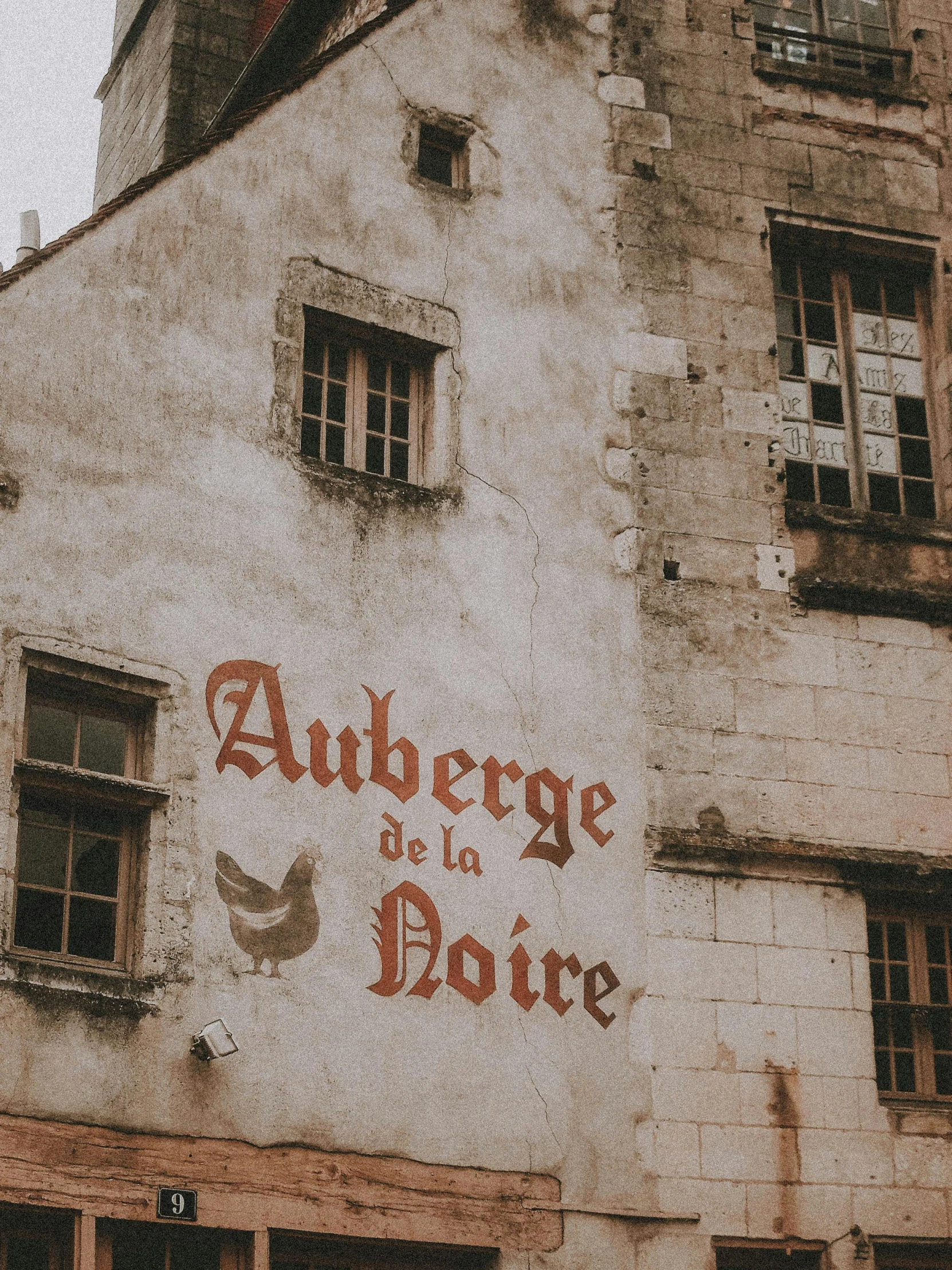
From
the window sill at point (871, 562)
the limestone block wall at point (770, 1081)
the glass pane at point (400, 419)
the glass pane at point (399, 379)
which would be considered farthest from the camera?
the window sill at point (871, 562)

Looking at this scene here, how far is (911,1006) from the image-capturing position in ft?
33.4

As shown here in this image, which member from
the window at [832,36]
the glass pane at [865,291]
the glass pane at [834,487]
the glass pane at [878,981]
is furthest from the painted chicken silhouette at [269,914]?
the window at [832,36]

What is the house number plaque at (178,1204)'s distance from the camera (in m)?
8.17

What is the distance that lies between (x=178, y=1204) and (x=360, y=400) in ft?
14.3

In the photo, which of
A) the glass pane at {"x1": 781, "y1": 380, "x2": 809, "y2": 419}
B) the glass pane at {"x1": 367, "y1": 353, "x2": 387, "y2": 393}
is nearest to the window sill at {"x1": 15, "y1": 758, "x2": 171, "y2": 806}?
the glass pane at {"x1": 367, "y1": 353, "x2": 387, "y2": 393}

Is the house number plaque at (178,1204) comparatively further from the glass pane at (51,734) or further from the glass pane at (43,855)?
the glass pane at (51,734)

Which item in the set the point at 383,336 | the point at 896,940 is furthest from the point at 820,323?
the point at 896,940

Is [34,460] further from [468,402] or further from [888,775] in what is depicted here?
[888,775]

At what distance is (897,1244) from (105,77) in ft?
43.0

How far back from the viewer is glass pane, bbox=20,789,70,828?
8.54 m

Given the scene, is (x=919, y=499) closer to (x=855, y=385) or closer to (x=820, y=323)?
(x=855, y=385)

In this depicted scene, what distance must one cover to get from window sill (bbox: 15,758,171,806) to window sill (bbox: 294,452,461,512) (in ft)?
6.28

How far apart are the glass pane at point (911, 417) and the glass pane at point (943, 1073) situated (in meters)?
3.80

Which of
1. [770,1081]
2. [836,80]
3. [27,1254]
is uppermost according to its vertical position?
[836,80]
